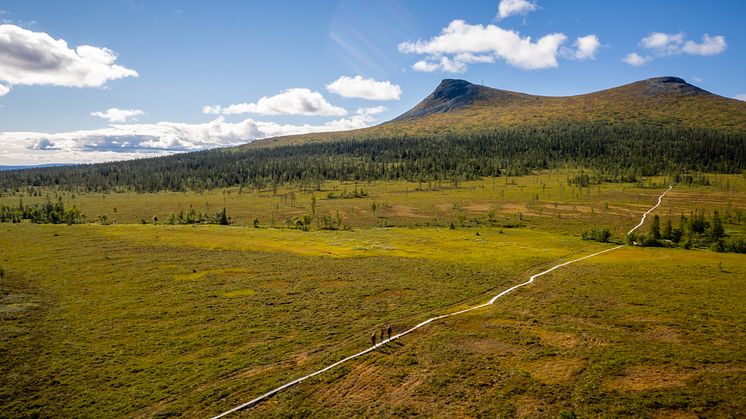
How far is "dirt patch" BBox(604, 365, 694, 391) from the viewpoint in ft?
102

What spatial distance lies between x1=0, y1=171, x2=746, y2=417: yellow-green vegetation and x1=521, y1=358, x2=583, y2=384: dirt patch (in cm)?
17

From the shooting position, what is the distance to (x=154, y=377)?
34.0 m

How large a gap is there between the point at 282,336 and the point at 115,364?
14860 mm

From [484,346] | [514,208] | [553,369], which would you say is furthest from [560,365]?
[514,208]

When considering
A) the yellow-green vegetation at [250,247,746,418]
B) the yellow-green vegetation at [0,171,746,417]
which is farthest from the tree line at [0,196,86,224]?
the yellow-green vegetation at [250,247,746,418]

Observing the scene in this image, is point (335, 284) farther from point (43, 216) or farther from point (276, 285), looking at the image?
point (43, 216)

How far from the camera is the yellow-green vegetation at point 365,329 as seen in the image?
3025 cm

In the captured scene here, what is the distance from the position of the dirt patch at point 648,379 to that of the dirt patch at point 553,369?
286 centimetres

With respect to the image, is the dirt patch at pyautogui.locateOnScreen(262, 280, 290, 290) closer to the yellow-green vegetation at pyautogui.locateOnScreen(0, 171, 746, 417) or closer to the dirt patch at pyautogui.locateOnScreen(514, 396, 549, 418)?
the yellow-green vegetation at pyautogui.locateOnScreen(0, 171, 746, 417)

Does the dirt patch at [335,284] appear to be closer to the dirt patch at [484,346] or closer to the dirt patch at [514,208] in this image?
the dirt patch at [484,346]

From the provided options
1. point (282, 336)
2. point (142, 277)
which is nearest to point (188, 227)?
point (142, 277)

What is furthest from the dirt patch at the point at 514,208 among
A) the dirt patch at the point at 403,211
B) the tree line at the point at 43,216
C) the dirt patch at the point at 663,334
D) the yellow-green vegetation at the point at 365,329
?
the tree line at the point at 43,216

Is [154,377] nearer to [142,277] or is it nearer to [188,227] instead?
[142,277]

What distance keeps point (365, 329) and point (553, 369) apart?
18.4 meters
